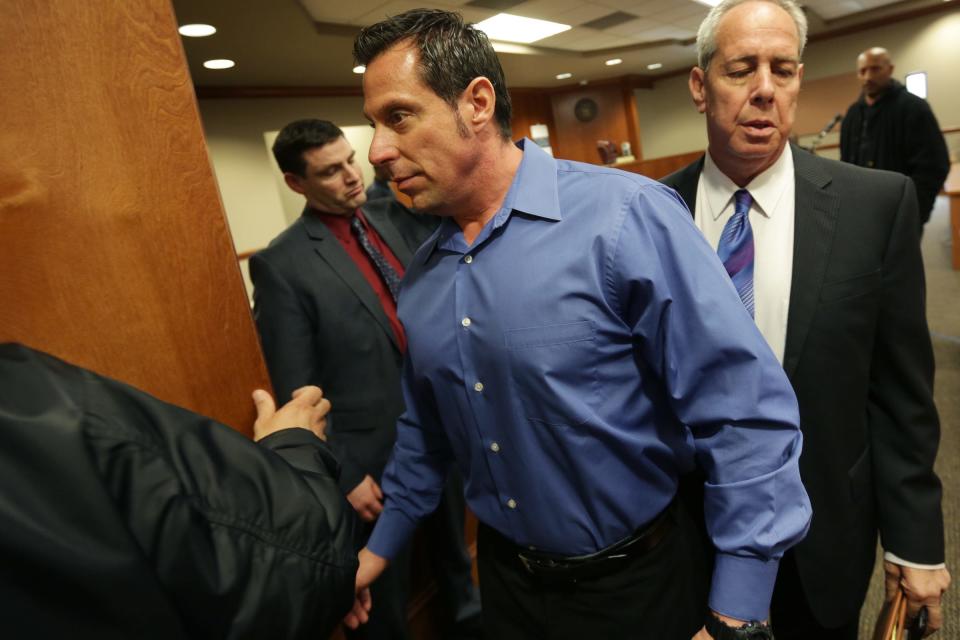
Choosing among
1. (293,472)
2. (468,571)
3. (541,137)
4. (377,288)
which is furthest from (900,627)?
(541,137)

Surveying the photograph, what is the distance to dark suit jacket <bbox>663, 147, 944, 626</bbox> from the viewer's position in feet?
3.51

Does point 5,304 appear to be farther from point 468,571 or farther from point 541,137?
point 541,137

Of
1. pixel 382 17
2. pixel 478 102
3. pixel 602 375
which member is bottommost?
pixel 602 375

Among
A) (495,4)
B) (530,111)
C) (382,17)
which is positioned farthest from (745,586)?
(530,111)

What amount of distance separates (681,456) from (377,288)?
1329 millimetres

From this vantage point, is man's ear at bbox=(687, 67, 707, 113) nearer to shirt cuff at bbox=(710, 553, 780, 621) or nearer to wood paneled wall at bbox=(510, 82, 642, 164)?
shirt cuff at bbox=(710, 553, 780, 621)

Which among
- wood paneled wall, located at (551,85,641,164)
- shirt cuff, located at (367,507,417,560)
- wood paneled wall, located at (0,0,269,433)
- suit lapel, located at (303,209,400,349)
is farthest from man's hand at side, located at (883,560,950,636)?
wood paneled wall, located at (551,85,641,164)

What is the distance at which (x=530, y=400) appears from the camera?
981mm

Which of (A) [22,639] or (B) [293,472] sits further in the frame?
(B) [293,472]

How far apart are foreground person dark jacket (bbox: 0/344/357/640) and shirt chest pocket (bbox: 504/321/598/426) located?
40 cm

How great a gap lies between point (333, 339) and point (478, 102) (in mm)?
1136

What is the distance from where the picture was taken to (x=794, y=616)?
1308 millimetres

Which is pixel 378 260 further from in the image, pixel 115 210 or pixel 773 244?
pixel 773 244

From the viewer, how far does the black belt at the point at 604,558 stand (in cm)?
102
